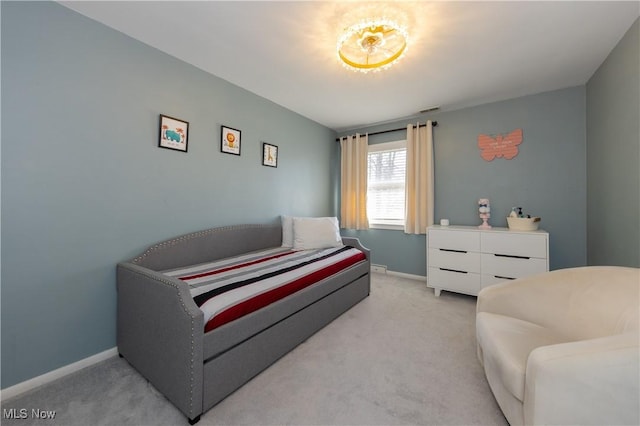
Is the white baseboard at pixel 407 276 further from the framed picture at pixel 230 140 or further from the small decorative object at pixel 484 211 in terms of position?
the framed picture at pixel 230 140

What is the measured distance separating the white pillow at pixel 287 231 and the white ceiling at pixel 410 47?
1.48m

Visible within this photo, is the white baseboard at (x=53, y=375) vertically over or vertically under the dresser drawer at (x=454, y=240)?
under

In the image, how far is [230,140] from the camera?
260 centimetres

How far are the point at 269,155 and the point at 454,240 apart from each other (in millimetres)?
2389

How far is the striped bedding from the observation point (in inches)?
55.9

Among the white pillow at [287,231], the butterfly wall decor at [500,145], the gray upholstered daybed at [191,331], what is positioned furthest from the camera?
the white pillow at [287,231]

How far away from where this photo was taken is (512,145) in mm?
2971

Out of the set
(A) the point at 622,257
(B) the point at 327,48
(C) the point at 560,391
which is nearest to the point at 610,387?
(C) the point at 560,391

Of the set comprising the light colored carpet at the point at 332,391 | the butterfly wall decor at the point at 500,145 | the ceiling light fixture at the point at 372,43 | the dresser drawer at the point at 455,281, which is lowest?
the light colored carpet at the point at 332,391

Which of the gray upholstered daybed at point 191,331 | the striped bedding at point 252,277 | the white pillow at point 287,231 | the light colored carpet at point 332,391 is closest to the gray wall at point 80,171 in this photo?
the gray upholstered daybed at point 191,331

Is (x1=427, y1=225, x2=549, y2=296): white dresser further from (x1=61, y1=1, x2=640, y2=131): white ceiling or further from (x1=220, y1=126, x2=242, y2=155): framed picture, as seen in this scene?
(x1=220, y1=126, x2=242, y2=155): framed picture

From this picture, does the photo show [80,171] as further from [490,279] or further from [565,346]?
[490,279]

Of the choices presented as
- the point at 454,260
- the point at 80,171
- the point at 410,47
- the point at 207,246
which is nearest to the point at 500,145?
the point at 454,260

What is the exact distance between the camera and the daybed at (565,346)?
0.86 meters
